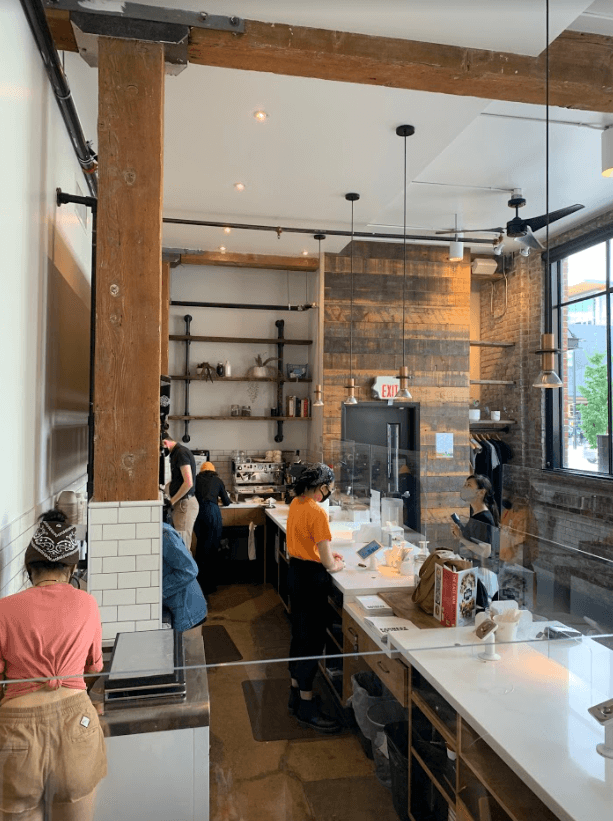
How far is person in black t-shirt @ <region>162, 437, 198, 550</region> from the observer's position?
561cm

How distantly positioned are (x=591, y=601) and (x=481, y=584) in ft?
2.06

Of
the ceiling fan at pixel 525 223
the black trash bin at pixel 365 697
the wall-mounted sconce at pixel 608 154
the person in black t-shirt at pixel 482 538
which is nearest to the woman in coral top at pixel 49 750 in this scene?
the black trash bin at pixel 365 697

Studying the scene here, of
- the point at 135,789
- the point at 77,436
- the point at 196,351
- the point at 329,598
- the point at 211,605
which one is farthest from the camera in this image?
the point at 196,351

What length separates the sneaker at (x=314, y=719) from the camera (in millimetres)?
1319

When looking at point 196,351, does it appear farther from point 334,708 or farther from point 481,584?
point 334,708

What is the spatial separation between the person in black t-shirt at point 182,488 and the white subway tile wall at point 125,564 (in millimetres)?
2728

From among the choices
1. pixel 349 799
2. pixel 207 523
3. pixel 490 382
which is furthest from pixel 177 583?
pixel 490 382

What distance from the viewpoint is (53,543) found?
197 centimetres

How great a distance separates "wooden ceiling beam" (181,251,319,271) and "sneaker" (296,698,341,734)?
21.4 ft

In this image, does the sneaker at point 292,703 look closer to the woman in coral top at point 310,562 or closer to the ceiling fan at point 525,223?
the woman in coral top at point 310,562

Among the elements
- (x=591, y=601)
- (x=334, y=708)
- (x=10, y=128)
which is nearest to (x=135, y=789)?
(x=334, y=708)

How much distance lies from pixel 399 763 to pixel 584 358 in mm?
6510

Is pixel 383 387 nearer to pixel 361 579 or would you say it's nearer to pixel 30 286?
pixel 361 579

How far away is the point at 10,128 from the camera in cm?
236
